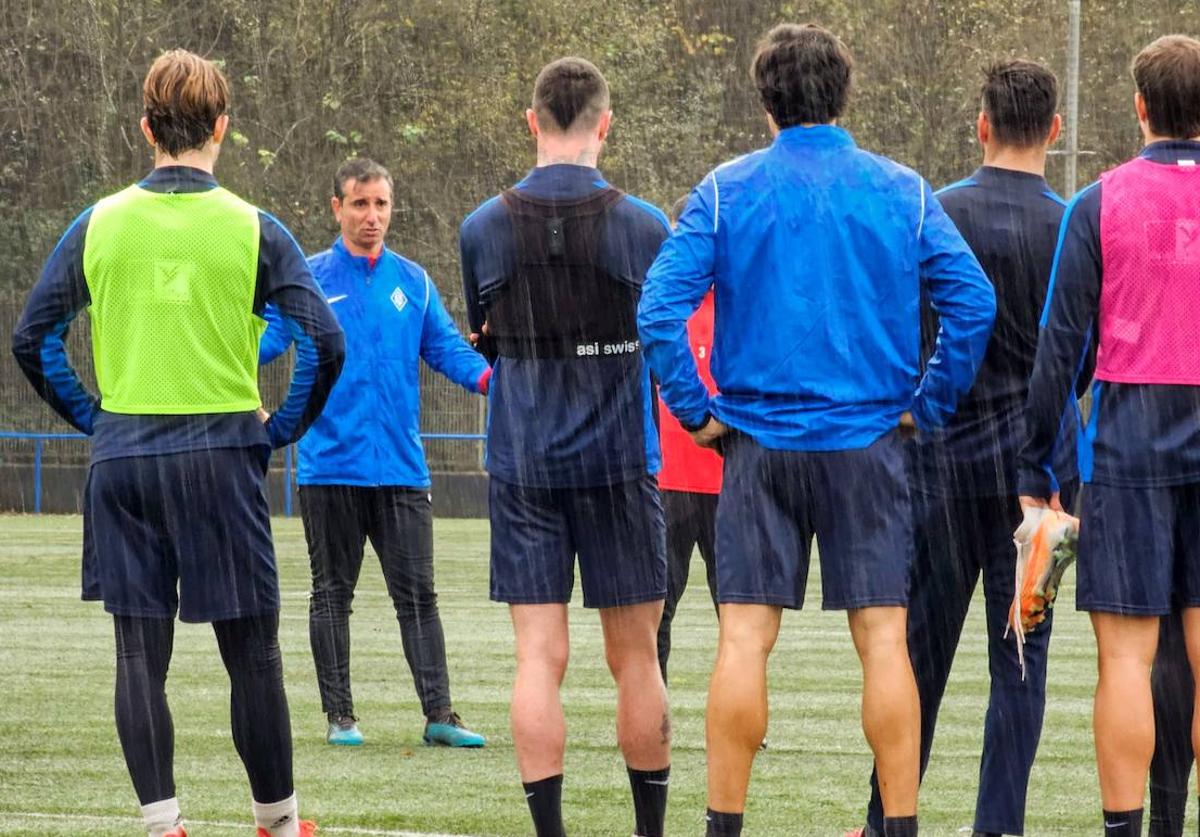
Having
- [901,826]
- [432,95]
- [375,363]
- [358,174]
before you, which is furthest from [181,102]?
[432,95]

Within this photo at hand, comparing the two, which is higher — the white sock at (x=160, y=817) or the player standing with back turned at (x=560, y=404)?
the player standing with back turned at (x=560, y=404)

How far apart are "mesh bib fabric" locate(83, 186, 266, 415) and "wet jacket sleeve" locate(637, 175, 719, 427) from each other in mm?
1060

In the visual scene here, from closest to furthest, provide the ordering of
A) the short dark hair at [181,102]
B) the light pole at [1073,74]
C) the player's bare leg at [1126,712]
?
1. the player's bare leg at [1126,712]
2. the short dark hair at [181,102]
3. the light pole at [1073,74]

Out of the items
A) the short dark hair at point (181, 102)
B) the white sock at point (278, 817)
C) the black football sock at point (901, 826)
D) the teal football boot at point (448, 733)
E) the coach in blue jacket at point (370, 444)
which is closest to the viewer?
the black football sock at point (901, 826)

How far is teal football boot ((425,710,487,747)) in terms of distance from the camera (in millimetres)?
8820

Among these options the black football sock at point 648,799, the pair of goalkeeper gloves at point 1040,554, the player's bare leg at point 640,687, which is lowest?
the black football sock at point 648,799

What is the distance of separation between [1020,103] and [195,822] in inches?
131

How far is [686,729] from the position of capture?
30.5ft

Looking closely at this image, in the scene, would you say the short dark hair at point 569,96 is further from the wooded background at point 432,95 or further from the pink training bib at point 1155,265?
the wooded background at point 432,95

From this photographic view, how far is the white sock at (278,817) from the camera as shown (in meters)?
5.93

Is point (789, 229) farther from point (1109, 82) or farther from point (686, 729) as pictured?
point (1109, 82)

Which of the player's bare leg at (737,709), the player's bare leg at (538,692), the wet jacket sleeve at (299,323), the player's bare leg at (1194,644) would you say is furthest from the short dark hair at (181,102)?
the player's bare leg at (1194,644)

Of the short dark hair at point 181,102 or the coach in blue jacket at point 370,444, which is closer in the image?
the short dark hair at point 181,102

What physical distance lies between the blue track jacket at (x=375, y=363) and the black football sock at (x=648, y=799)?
301 cm
